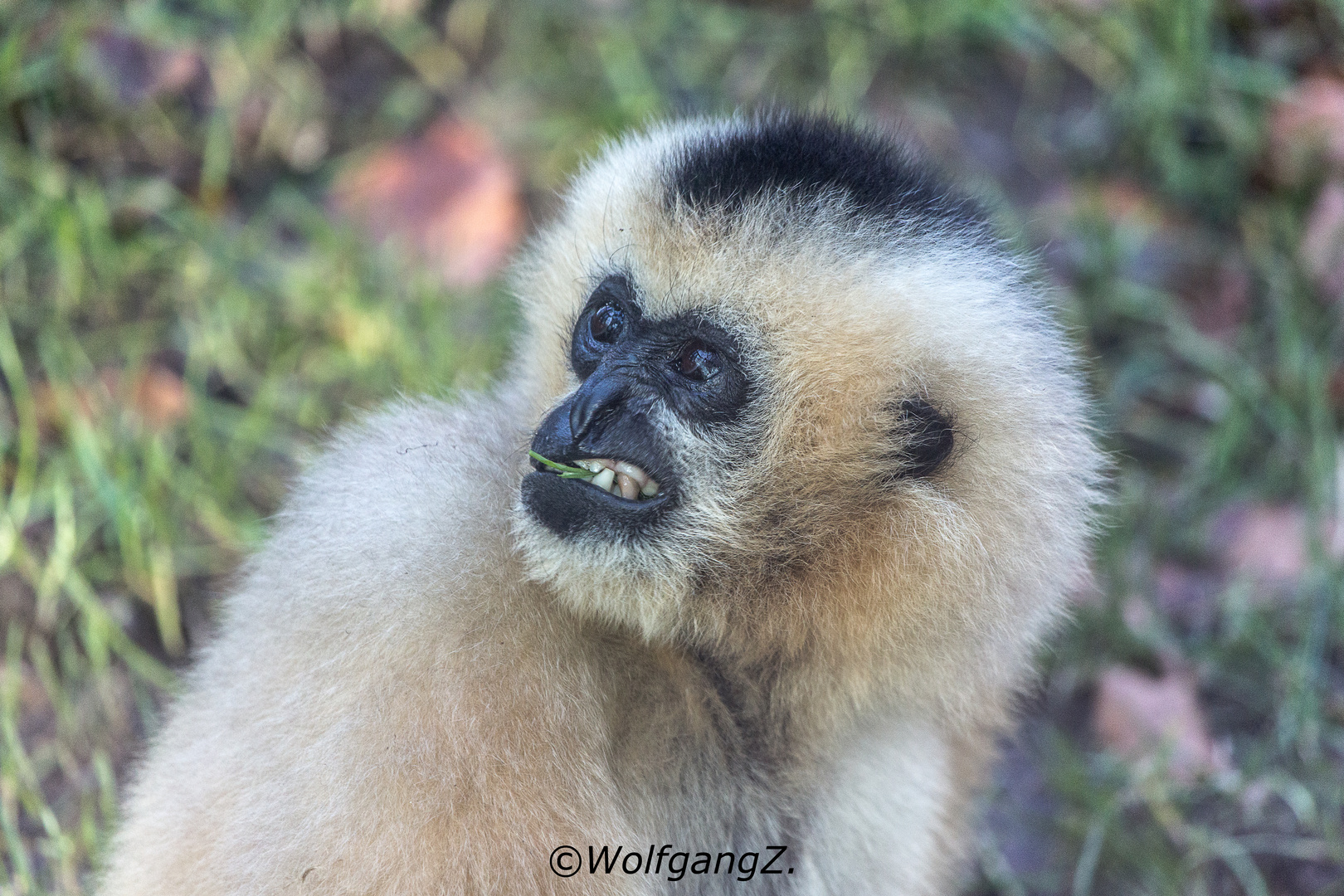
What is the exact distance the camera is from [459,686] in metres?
2.01

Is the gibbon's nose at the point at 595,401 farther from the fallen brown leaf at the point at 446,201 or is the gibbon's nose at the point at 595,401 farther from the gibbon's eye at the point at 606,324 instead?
the fallen brown leaf at the point at 446,201

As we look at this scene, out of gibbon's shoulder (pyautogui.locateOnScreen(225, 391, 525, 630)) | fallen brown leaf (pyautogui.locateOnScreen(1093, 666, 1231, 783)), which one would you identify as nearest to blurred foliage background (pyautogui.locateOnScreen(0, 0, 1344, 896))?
fallen brown leaf (pyautogui.locateOnScreen(1093, 666, 1231, 783))

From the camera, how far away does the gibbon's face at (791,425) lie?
2.14 metres

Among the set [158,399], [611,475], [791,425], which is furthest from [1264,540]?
[158,399]

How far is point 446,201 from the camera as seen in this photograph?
4.40 metres

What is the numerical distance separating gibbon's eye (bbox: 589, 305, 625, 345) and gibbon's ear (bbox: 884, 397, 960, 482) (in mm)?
599

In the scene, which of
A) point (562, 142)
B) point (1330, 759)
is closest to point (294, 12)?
point (562, 142)

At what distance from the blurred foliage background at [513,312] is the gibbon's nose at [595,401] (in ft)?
2.77

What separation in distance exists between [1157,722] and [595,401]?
2.41m

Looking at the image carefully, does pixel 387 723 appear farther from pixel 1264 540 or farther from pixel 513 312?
pixel 1264 540

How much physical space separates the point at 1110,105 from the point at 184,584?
161 inches

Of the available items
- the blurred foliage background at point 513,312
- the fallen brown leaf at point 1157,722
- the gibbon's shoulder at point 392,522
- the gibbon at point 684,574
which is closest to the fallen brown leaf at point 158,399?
the blurred foliage background at point 513,312

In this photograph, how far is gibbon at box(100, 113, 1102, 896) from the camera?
2014 mm

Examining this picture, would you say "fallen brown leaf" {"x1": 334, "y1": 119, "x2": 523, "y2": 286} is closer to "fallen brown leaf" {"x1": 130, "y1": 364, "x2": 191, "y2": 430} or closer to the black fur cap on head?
"fallen brown leaf" {"x1": 130, "y1": 364, "x2": 191, "y2": 430}
